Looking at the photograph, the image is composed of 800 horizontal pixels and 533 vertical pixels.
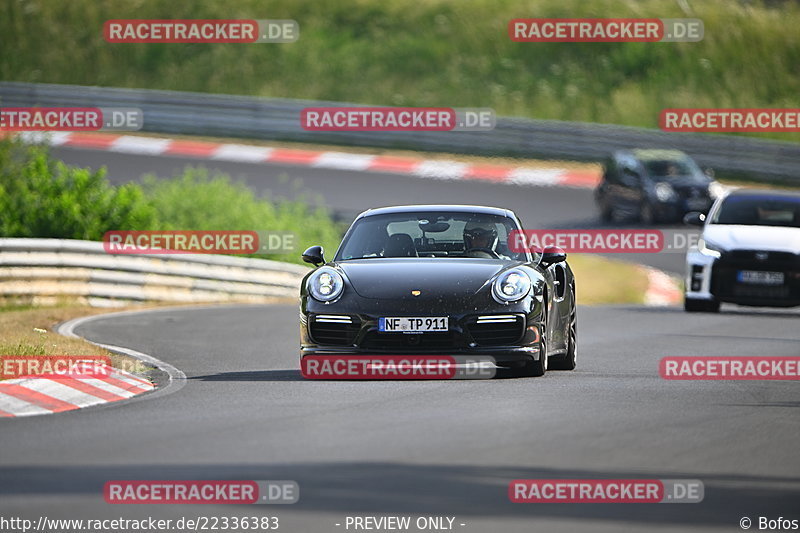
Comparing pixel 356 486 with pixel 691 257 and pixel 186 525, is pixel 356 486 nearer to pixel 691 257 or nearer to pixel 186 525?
pixel 186 525

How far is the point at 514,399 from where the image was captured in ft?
36.6

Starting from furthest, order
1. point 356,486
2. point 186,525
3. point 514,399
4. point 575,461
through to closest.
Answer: point 514,399 → point 575,461 → point 356,486 → point 186,525

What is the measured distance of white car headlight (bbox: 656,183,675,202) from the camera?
102 feet

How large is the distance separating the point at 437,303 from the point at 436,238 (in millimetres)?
1369

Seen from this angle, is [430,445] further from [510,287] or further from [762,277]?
[762,277]

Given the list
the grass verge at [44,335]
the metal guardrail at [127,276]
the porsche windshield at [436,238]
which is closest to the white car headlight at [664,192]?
the metal guardrail at [127,276]

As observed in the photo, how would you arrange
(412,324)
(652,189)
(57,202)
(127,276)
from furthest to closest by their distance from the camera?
1. (652,189)
2. (57,202)
3. (127,276)
4. (412,324)

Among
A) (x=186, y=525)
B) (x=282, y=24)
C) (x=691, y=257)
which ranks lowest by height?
(x=186, y=525)

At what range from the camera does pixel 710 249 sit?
2053cm

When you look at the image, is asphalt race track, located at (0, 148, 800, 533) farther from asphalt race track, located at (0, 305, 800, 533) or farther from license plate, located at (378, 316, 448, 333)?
license plate, located at (378, 316, 448, 333)

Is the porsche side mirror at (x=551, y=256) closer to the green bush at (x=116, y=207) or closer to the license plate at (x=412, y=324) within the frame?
the license plate at (x=412, y=324)

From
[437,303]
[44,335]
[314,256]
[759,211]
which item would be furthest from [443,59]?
[437,303]

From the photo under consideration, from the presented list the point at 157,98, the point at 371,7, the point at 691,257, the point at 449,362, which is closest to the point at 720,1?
the point at 371,7

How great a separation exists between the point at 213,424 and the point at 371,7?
3846cm
